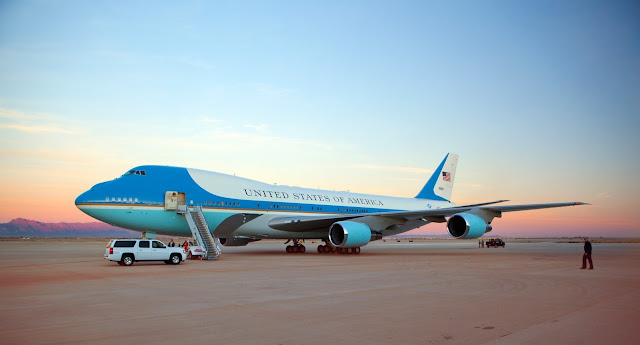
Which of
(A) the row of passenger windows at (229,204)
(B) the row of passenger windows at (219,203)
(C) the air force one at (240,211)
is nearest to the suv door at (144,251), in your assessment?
(C) the air force one at (240,211)

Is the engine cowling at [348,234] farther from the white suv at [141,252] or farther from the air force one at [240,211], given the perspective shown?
the white suv at [141,252]

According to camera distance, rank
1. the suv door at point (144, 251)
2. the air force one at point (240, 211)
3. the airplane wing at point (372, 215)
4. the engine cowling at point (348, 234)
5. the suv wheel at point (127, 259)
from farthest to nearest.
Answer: the airplane wing at point (372, 215) → the engine cowling at point (348, 234) → the air force one at point (240, 211) → the suv door at point (144, 251) → the suv wheel at point (127, 259)

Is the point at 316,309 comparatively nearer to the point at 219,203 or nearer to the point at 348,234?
the point at 348,234

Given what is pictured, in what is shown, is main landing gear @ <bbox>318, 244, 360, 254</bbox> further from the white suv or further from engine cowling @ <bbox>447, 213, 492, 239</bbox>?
the white suv

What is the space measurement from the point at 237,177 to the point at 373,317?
20628 millimetres

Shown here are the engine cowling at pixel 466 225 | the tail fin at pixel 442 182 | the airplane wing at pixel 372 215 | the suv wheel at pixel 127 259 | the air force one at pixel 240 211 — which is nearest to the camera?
the suv wheel at pixel 127 259

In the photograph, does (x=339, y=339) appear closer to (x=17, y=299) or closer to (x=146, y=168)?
(x=17, y=299)

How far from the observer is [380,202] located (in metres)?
35.9

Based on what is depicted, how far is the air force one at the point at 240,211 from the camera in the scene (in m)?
23.0

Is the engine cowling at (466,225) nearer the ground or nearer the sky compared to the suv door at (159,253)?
nearer the sky

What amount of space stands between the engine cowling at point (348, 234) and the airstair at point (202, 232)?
6.44 metres

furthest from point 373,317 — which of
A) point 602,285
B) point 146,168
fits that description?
point 146,168

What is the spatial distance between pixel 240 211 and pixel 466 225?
40.5 ft

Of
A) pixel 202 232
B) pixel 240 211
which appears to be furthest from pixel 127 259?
pixel 240 211
